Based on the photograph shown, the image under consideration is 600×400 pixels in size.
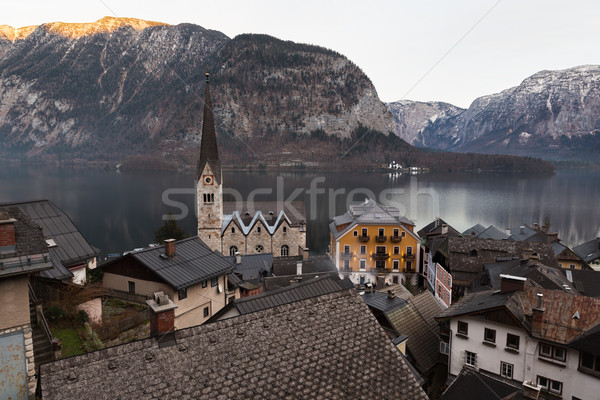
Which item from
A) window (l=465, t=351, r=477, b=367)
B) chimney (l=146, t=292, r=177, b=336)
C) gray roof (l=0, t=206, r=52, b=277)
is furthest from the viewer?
window (l=465, t=351, r=477, b=367)

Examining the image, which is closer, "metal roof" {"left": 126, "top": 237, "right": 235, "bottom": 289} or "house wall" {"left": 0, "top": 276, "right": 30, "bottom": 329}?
"house wall" {"left": 0, "top": 276, "right": 30, "bottom": 329}

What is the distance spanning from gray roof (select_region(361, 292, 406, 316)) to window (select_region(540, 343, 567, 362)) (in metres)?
7.03

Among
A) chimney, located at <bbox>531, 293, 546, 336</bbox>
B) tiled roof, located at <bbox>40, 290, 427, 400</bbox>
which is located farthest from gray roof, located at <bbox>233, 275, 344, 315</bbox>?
chimney, located at <bbox>531, 293, 546, 336</bbox>

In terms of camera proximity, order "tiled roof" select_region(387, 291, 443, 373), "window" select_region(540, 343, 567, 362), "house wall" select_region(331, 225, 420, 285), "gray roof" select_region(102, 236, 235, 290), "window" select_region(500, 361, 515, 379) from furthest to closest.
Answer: "house wall" select_region(331, 225, 420, 285) → "gray roof" select_region(102, 236, 235, 290) → "tiled roof" select_region(387, 291, 443, 373) → "window" select_region(500, 361, 515, 379) → "window" select_region(540, 343, 567, 362)

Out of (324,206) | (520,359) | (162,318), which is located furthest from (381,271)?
(324,206)

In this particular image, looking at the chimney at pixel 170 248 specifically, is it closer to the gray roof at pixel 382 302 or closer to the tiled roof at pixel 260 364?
the gray roof at pixel 382 302

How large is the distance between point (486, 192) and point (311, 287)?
163901 millimetres

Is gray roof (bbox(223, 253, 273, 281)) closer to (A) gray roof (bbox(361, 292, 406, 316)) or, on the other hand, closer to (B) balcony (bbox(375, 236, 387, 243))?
(B) balcony (bbox(375, 236, 387, 243))

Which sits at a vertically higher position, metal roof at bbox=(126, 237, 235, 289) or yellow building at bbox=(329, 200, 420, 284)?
metal roof at bbox=(126, 237, 235, 289)

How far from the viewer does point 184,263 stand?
22641 mm

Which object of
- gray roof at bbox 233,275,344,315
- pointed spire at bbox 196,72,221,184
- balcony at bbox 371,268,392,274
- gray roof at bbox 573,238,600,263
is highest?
pointed spire at bbox 196,72,221,184

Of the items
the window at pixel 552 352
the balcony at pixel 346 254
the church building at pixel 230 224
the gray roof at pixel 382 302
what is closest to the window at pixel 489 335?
the window at pixel 552 352

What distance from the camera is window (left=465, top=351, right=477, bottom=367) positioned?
19.9 m

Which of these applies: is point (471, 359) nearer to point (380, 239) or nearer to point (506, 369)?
point (506, 369)
